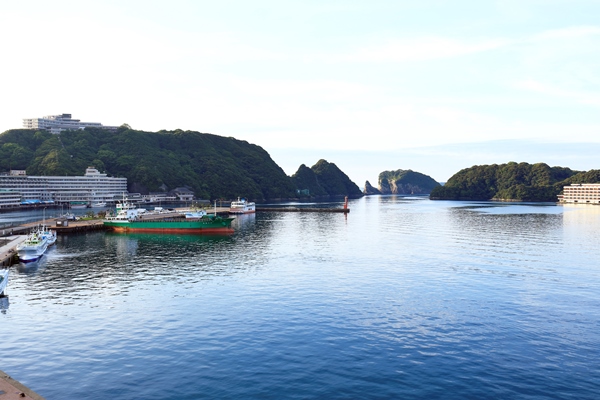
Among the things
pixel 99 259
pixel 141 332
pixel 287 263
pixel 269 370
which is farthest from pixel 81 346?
pixel 99 259

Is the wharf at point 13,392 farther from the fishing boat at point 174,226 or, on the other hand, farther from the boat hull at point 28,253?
the fishing boat at point 174,226

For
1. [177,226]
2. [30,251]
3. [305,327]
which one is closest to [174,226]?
[177,226]

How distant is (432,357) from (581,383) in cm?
968

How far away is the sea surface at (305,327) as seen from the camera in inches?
1148

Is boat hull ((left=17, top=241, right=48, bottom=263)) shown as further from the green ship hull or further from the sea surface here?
the green ship hull

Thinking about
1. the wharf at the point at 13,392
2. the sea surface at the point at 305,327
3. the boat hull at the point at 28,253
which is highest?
the boat hull at the point at 28,253

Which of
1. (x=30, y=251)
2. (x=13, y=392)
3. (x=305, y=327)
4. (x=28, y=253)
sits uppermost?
(x=30, y=251)

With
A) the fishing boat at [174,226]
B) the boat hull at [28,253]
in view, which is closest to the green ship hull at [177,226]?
the fishing boat at [174,226]

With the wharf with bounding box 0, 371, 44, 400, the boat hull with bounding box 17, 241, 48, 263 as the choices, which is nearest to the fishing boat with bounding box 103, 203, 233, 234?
the boat hull with bounding box 17, 241, 48, 263

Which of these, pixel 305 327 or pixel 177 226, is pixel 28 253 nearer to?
pixel 177 226

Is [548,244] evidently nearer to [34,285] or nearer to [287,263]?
[287,263]

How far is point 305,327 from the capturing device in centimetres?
4075

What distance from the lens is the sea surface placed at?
2917 cm

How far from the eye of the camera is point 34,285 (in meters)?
58.2
